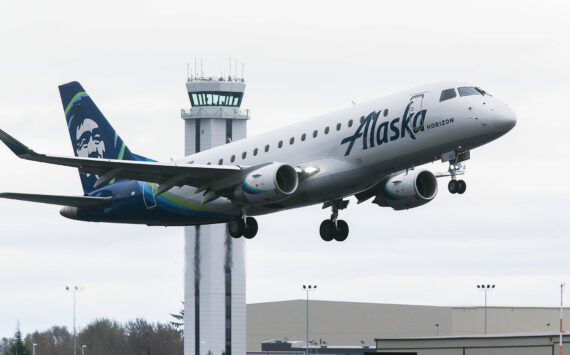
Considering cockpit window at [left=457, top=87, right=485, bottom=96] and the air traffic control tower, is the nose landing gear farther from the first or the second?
the air traffic control tower

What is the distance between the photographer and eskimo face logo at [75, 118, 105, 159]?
6525cm

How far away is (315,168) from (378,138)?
3256 millimetres

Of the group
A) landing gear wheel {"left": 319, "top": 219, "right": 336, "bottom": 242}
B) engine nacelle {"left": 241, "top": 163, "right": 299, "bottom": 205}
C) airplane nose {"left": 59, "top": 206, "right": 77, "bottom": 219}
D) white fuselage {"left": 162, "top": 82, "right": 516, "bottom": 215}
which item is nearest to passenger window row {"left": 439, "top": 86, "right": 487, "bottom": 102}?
white fuselage {"left": 162, "top": 82, "right": 516, "bottom": 215}

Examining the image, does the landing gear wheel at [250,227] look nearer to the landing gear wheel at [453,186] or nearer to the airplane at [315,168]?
the airplane at [315,168]

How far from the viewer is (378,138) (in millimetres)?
51531

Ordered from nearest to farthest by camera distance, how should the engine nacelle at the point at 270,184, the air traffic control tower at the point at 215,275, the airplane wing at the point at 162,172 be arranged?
the airplane wing at the point at 162,172 → the engine nacelle at the point at 270,184 → the air traffic control tower at the point at 215,275

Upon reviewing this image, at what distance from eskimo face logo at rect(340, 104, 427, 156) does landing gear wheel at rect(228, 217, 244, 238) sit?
252 inches

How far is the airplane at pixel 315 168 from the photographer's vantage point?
1993 inches

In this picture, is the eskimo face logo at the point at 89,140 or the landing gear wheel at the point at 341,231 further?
the eskimo face logo at the point at 89,140

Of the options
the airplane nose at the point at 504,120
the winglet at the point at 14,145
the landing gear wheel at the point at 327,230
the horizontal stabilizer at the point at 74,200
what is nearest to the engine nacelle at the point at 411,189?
the landing gear wheel at the point at 327,230

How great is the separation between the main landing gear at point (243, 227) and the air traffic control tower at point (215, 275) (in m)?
69.2

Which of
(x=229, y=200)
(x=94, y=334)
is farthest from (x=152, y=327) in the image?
A: (x=229, y=200)

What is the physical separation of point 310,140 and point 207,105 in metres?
112

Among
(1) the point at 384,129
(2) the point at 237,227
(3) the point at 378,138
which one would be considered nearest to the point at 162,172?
(2) the point at 237,227
